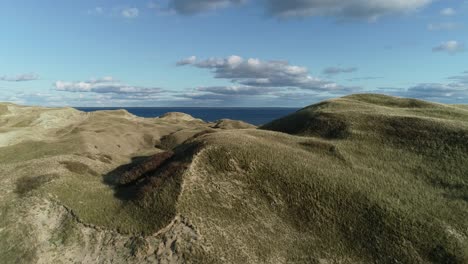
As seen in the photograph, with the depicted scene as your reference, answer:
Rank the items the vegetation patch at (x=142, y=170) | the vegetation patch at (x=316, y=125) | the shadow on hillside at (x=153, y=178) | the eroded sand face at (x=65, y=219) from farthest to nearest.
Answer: the vegetation patch at (x=316, y=125) → the vegetation patch at (x=142, y=170) → the shadow on hillside at (x=153, y=178) → the eroded sand face at (x=65, y=219)

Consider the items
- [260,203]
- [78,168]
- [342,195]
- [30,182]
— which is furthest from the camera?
[78,168]

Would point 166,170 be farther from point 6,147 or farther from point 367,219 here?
point 6,147

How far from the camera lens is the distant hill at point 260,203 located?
102 feet

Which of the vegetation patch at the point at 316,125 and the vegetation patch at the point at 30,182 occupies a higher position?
the vegetation patch at the point at 316,125

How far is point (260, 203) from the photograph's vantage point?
118ft

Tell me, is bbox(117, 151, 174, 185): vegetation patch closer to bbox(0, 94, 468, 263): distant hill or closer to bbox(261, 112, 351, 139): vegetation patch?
bbox(0, 94, 468, 263): distant hill

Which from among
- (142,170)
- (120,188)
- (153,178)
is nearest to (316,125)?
(142,170)

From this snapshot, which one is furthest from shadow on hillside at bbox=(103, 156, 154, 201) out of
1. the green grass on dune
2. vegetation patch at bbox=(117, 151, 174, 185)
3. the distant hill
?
the green grass on dune

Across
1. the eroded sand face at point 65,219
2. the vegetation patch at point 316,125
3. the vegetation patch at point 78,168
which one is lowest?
the eroded sand face at point 65,219

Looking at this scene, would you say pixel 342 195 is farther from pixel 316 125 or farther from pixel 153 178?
pixel 316 125

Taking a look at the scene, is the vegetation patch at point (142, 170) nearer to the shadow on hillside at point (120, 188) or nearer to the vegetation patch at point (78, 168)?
the shadow on hillside at point (120, 188)

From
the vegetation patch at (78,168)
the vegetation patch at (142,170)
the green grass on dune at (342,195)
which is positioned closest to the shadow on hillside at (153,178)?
the vegetation patch at (142,170)

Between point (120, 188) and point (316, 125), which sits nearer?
point (120, 188)

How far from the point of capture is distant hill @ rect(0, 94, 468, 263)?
31.1m
